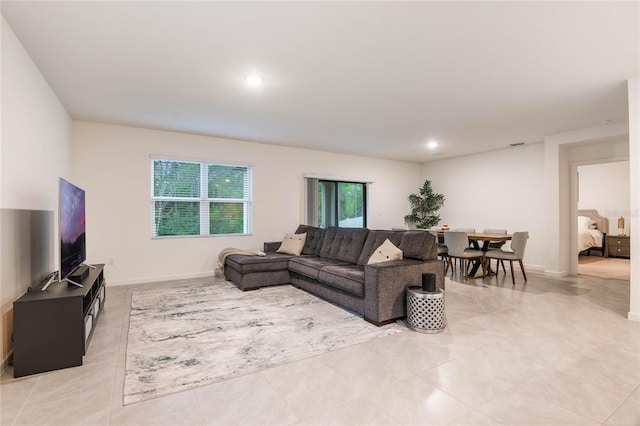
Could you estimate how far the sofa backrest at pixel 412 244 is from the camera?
11.5ft

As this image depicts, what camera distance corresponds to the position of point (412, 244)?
3.62m

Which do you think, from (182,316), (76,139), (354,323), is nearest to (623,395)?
(354,323)

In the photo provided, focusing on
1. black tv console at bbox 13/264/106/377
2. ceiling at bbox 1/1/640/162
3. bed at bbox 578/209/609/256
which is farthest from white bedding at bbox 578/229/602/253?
black tv console at bbox 13/264/106/377

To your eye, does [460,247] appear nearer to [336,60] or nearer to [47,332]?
[336,60]

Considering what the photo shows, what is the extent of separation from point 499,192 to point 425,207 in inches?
71.3

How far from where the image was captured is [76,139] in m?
4.59

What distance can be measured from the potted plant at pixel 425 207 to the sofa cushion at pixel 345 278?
4.82 meters

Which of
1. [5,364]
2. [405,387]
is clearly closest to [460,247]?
[405,387]

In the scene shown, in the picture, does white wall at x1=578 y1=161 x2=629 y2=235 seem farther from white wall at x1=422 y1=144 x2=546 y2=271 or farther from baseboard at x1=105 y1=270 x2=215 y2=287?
baseboard at x1=105 y1=270 x2=215 y2=287

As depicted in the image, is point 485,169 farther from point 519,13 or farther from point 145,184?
point 145,184

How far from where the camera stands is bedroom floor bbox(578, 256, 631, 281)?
18.5 feet

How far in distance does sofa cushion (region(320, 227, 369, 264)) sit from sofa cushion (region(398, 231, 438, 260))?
74 cm

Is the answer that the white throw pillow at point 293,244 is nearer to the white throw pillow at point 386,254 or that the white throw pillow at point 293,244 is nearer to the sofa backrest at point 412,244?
the sofa backrest at point 412,244

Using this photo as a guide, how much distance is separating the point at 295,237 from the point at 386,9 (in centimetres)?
391
